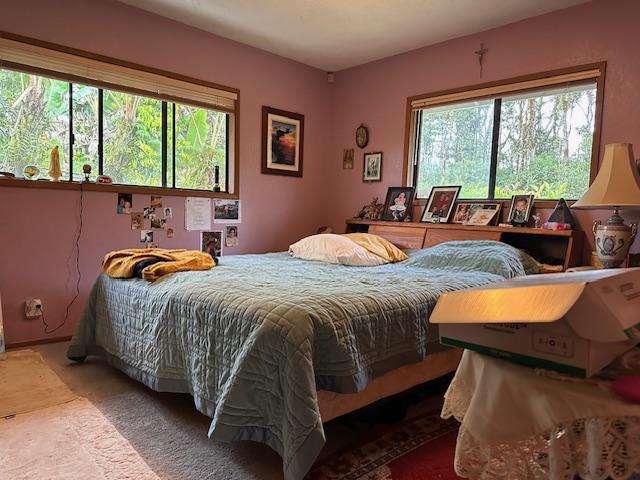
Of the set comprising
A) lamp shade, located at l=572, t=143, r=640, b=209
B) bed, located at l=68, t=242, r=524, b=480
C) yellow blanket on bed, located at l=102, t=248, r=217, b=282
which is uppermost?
lamp shade, located at l=572, t=143, r=640, b=209

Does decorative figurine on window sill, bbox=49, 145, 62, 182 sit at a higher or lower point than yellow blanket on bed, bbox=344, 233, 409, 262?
higher

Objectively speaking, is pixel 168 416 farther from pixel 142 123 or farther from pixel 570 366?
pixel 142 123

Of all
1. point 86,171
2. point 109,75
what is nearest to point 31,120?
point 86,171

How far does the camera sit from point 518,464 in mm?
740

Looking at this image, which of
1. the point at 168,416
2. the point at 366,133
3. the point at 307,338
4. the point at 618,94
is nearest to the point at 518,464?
the point at 307,338

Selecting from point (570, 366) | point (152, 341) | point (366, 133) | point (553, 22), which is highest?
point (553, 22)

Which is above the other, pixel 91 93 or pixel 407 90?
pixel 407 90

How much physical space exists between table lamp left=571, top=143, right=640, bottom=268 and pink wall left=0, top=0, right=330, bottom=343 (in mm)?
2688

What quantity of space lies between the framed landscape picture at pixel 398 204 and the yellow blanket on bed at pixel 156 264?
6.18 ft

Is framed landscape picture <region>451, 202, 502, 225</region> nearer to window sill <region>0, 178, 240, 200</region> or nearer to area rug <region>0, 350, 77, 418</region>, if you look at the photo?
window sill <region>0, 178, 240, 200</region>

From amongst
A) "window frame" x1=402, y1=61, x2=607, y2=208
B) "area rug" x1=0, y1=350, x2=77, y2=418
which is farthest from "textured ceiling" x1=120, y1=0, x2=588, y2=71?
"area rug" x1=0, y1=350, x2=77, y2=418

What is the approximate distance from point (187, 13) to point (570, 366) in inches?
139

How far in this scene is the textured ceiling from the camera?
3.05 metres

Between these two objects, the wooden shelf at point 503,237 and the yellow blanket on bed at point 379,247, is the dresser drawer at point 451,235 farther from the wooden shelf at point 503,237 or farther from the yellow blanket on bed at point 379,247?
the yellow blanket on bed at point 379,247
